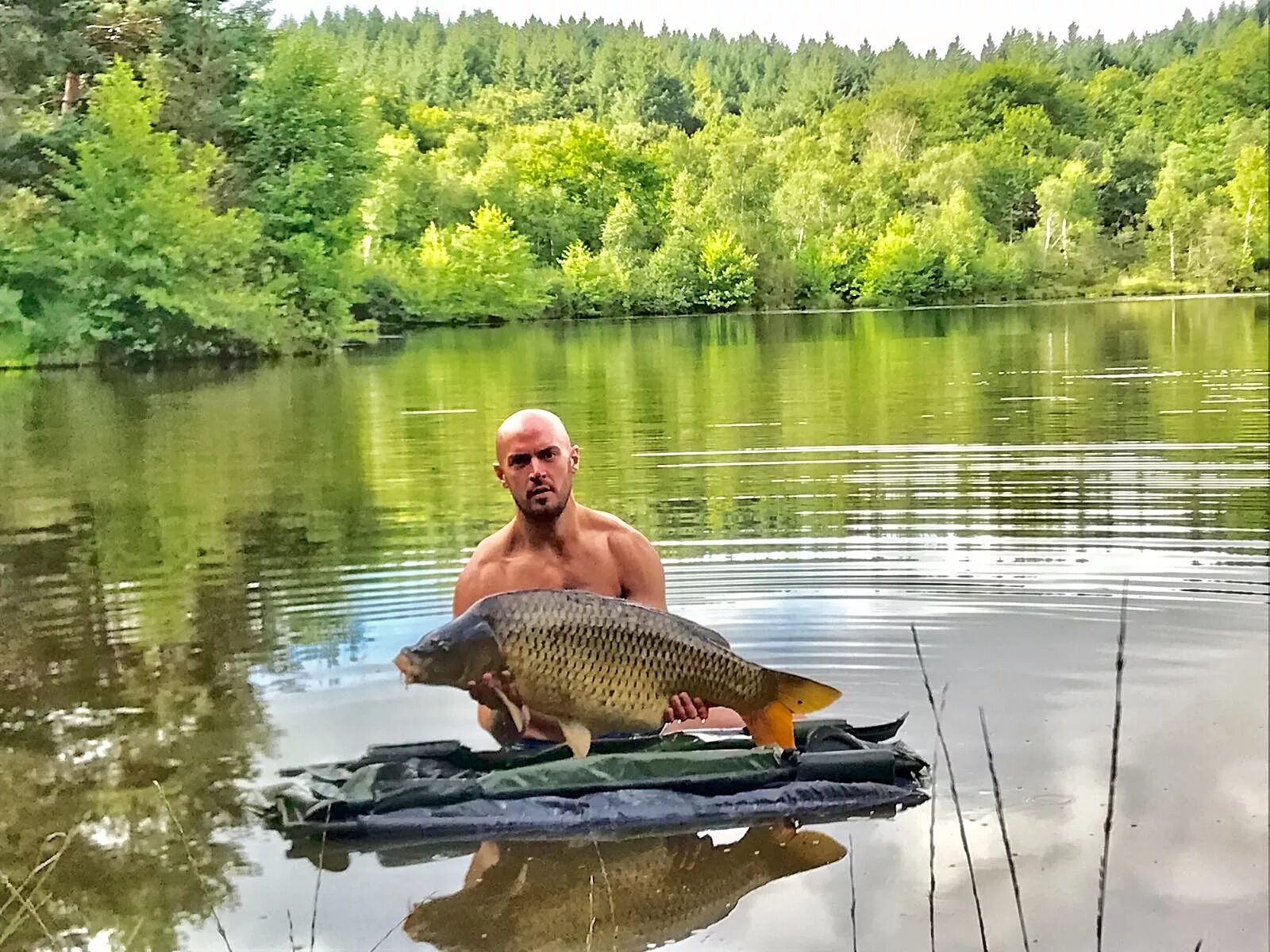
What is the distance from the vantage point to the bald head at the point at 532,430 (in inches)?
72.6

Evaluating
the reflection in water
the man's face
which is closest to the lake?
the reflection in water

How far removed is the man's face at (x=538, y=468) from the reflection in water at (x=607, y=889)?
0.43m

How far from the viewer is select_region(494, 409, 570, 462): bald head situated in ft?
6.05

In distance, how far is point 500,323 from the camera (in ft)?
10.2

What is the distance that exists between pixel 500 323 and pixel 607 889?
1559 mm

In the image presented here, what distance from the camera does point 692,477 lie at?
11.0ft

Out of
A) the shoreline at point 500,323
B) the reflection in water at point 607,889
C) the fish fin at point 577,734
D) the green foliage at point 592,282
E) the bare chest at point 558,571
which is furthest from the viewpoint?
the green foliage at point 592,282

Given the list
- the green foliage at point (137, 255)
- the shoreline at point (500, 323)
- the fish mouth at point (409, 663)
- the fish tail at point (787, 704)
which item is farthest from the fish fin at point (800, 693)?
the green foliage at point (137, 255)

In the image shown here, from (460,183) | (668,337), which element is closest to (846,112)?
(668,337)

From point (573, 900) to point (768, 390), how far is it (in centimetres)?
178

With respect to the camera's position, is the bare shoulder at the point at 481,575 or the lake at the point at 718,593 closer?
the lake at the point at 718,593

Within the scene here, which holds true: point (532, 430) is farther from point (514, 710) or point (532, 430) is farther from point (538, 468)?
point (514, 710)

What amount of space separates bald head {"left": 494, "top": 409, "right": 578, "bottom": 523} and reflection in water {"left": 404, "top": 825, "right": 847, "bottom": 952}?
44cm

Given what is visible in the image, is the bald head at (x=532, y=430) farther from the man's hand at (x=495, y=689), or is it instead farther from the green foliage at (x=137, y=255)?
the green foliage at (x=137, y=255)
